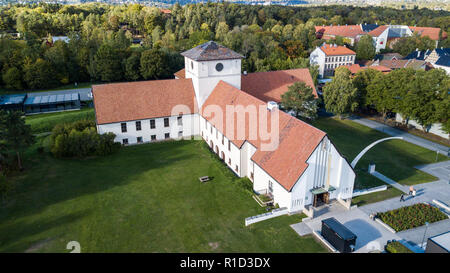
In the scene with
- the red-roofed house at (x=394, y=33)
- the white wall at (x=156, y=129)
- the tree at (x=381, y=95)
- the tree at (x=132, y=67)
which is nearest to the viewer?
the white wall at (x=156, y=129)

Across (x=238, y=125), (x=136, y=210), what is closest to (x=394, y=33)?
(x=238, y=125)

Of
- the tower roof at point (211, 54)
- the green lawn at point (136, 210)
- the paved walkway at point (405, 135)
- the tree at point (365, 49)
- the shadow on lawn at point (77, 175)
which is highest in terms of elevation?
the tower roof at point (211, 54)

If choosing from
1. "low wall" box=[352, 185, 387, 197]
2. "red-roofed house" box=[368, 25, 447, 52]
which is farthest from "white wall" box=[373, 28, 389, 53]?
"low wall" box=[352, 185, 387, 197]

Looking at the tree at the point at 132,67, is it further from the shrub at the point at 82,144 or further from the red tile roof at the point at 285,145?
the red tile roof at the point at 285,145

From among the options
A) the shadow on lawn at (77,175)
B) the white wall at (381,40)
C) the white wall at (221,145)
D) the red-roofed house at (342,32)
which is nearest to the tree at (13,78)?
the shadow on lawn at (77,175)

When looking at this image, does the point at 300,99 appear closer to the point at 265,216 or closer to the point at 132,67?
the point at 265,216

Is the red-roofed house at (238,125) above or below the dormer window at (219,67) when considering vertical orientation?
below

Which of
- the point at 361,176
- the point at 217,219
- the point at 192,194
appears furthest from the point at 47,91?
the point at 361,176
